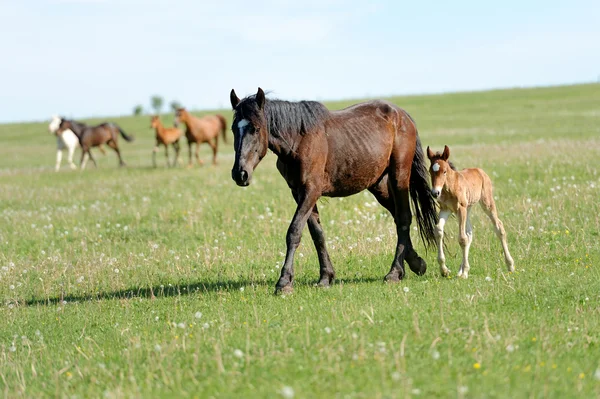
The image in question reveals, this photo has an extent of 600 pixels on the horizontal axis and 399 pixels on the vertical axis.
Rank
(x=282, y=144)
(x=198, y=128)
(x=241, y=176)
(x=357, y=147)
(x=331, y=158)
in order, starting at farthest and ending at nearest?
(x=198, y=128) < (x=357, y=147) < (x=331, y=158) < (x=282, y=144) < (x=241, y=176)

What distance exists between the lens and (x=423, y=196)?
1030cm

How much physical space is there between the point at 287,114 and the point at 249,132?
2.34 feet

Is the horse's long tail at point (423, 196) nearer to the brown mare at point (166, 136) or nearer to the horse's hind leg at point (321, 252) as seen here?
the horse's hind leg at point (321, 252)

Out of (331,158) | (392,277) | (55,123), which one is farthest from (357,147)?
(55,123)

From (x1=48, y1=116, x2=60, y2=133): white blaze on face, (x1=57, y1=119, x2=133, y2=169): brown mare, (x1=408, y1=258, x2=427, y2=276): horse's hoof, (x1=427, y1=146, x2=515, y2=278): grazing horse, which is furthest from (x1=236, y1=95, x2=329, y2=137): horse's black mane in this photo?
(x1=48, y1=116, x2=60, y2=133): white blaze on face

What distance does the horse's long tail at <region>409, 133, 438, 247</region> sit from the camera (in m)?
10.3

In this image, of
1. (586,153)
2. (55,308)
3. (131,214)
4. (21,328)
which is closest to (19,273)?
(55,308)

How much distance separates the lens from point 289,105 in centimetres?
891

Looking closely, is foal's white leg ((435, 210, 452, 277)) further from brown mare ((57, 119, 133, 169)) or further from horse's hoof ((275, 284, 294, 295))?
brown mare ((57, 119, 133, 169))

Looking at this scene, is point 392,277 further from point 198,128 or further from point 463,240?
point 198,128

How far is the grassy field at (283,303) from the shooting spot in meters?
5.26

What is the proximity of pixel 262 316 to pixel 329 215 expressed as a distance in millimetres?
6834

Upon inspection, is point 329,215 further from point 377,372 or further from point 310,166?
point 377,372

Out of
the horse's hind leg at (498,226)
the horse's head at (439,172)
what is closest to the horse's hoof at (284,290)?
the horse's head at (439,172)
